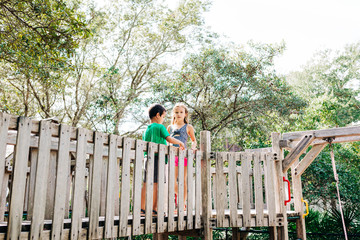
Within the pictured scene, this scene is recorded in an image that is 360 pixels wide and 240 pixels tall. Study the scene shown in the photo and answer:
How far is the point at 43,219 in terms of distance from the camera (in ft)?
8.11

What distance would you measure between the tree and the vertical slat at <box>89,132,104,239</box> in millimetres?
9347

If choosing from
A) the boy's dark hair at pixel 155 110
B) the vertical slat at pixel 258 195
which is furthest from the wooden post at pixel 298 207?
the boy's dark hair at pixel 155 110

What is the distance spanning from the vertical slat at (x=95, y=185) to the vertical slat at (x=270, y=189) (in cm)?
271

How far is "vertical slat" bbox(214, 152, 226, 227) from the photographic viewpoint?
4.24 meters

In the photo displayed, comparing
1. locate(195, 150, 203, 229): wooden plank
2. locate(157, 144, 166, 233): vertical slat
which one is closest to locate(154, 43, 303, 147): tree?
locate(195, 150, 203, 229): wooden plank

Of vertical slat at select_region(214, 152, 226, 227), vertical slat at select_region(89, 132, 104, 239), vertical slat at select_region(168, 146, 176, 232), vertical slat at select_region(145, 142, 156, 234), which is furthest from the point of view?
vertical slat at select_region(214, 152, 226, 227)

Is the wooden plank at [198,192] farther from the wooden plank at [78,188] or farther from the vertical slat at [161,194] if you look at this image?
the wooden plank at [78,188]

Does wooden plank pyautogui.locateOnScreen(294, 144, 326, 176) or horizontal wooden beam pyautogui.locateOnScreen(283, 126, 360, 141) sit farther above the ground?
horizontal wooden beam pyautogui.locateOnScreen(283, 126, 360, 141)

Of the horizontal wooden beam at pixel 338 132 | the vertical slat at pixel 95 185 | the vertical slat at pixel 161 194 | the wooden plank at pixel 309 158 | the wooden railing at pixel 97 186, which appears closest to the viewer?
the wooden railing at pixel 97 186

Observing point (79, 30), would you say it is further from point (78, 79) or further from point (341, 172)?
point (341, 172)

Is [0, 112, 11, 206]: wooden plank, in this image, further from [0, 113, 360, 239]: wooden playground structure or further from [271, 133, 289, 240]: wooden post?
→ [271, 133, 289, 240]: wooden post

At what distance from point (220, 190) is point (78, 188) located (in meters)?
2.14

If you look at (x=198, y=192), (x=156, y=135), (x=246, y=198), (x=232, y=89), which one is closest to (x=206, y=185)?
(x=198, y=192)

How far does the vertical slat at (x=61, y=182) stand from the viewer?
2.56 m
